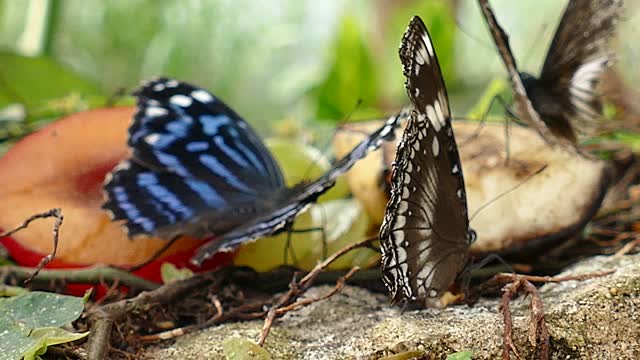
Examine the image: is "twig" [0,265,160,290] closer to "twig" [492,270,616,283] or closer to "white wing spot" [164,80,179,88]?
"white wing spot" [164,80,179,88]

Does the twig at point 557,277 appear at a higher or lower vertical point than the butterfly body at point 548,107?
lower

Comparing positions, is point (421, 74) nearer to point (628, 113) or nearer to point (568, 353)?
point (568, 353)

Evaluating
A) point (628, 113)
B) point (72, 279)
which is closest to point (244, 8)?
point (628, 113)

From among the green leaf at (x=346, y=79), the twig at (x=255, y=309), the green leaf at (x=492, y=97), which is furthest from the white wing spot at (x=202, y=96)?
the green leaf at (x=346, y=79)

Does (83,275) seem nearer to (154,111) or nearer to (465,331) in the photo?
(154,111)

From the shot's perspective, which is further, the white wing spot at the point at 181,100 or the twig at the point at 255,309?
the white wing spot at the point at 181,100

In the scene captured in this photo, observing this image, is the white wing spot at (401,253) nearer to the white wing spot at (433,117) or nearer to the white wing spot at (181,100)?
the white wing spot at (433,117)

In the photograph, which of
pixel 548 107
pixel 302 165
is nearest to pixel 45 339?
pixel 302 165
